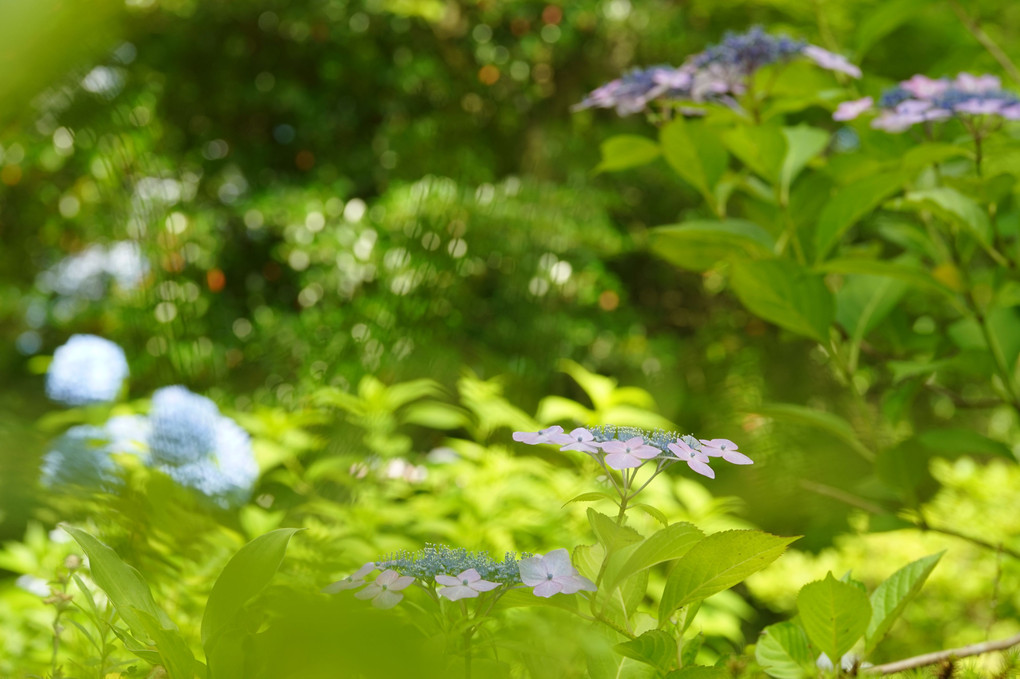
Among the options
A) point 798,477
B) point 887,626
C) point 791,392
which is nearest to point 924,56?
point 791,392

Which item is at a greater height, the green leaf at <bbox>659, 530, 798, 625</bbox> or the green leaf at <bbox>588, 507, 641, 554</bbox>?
the green leaf at <bbox>588, 507, 641, 554</bbox>

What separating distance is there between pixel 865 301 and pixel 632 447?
0.50 meters

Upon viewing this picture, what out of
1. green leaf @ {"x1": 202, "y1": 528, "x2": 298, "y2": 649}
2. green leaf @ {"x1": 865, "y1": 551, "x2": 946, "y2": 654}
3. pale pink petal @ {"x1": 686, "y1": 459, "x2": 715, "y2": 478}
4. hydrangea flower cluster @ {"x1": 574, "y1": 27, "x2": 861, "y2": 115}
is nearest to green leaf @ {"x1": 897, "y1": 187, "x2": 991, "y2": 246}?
hydrangea flower cluster @ {"x1": 574, "y1": 27, "x2": 861, "y2": 115}

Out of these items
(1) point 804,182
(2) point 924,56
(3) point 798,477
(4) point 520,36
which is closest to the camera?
(3) point 798,477

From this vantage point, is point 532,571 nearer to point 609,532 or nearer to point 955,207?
point 609,532

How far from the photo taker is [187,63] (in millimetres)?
2879

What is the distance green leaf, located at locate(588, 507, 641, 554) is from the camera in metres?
0.25

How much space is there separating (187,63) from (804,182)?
2799 millimetres

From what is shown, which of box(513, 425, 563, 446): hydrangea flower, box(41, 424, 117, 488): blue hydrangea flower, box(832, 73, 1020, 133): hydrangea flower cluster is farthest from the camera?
box(832, 73, 1020, 133): hydrangea flower cluster

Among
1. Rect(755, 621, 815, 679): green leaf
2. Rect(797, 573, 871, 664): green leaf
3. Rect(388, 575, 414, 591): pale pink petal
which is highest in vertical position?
Rect(388, 575, 414, 591): pale pink petal

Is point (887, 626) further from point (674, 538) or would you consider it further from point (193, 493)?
point (193, 493)

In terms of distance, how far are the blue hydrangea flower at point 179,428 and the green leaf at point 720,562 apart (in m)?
0.16

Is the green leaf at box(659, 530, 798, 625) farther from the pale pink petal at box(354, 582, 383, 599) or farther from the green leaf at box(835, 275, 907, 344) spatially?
the green leaf at box(835, 275, 907, 344)

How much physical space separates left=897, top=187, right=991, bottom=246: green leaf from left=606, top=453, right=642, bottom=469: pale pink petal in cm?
41
